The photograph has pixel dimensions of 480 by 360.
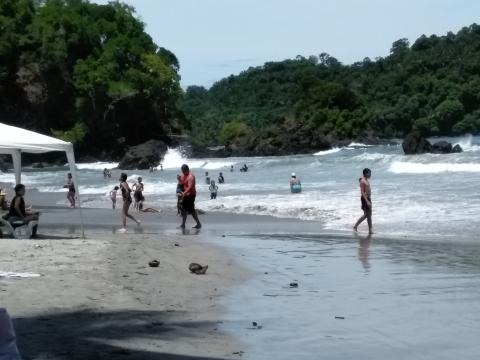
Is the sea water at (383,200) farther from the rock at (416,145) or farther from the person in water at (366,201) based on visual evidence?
the rock at (416,145)

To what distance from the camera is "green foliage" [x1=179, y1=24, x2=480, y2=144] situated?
104188 millimetres

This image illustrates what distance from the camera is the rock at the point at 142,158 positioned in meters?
69.8

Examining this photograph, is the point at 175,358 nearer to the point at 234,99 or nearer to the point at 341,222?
the point at 341,222

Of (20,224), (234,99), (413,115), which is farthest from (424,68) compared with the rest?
(20,224)

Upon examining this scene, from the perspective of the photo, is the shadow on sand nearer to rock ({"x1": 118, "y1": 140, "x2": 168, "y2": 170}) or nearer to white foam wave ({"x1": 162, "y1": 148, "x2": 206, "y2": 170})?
rock ({"x1": 118, "y1": 140, "x2": 168, "y2": 170})

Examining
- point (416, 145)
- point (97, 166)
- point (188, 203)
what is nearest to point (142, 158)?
point (97, 166)

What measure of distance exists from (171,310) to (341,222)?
12638mm

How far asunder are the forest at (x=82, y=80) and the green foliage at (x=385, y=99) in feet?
27.6

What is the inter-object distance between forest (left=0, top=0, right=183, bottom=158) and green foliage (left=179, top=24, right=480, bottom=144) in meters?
8.42

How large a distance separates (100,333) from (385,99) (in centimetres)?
12711

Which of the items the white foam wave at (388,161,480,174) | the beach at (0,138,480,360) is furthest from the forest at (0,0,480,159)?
the beach at (0,138,480,360)

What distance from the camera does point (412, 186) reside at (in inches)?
1309

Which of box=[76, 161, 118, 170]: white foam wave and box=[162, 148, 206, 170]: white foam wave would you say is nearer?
box=[76, 161, 118, 170]: white foam wave

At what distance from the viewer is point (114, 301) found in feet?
29.9
